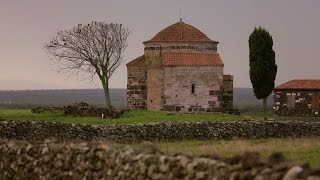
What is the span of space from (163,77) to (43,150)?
128 feet

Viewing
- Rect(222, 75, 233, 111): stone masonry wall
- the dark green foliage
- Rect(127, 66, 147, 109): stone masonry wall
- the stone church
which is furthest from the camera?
the dark green foliage

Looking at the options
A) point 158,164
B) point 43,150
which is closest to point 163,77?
point 43,150

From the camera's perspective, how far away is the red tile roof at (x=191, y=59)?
53.6 m

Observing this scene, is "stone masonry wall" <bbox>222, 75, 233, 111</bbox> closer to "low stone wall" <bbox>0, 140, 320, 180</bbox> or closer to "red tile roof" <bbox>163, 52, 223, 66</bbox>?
"red tile roof" <bbox>163, 52, 223, 66</bbox>

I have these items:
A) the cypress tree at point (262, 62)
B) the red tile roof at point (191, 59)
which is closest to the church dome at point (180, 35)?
the red tile roof at point (191, 59)

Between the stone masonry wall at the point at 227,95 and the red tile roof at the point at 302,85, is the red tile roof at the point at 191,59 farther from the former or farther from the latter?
the red tile roof at the point at 302,85

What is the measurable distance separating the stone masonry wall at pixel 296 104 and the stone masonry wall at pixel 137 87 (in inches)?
491

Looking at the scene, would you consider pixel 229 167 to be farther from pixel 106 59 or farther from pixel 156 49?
pixel 106 59

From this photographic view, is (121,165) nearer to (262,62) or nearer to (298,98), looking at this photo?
(262,62)

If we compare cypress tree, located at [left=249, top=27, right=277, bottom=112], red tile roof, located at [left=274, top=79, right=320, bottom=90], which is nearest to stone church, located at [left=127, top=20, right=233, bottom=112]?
cypress tree, located at [left=249, top=27, right=277, bottom=112]

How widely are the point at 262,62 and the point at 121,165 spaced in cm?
4712

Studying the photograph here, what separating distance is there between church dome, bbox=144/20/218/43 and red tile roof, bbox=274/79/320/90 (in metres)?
9.26

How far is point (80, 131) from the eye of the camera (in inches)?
1206

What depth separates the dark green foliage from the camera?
5812 centimetres
